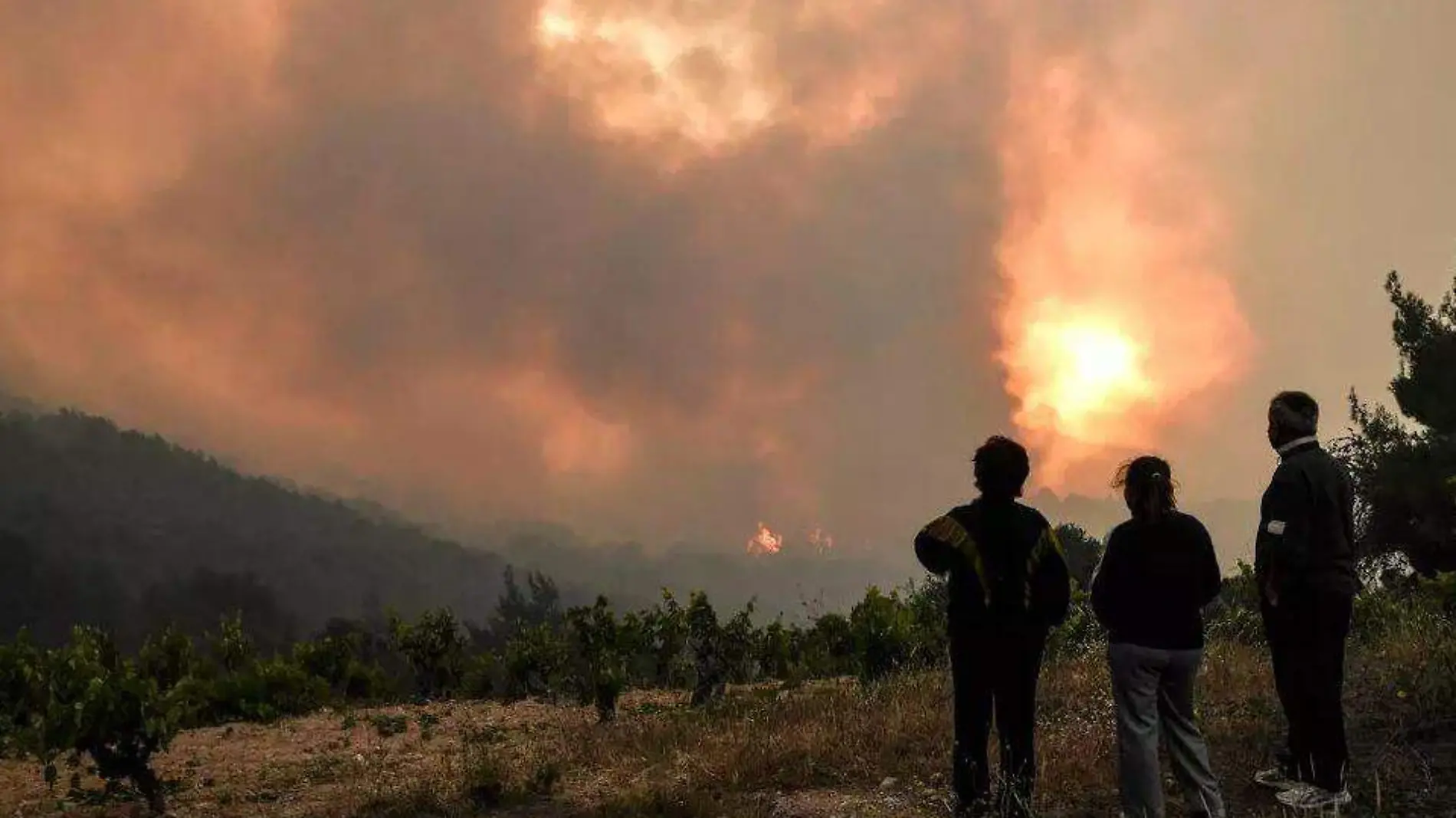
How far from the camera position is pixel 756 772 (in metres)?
7.62

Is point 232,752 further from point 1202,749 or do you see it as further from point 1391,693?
point 1391,693

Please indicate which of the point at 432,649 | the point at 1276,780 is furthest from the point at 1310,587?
the point at 432,649

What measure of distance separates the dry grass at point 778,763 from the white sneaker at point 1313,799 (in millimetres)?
185

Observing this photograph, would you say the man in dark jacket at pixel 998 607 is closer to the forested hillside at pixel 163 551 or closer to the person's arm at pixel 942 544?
the person's arm at pixel 942 544

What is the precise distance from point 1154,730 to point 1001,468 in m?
1.78

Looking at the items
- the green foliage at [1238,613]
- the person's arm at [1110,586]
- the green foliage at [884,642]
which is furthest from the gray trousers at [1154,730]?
the green foliage at [884,642]

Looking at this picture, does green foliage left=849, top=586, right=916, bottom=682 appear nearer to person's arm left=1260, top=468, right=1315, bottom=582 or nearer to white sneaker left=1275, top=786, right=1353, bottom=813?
white sneaker left=1275, top=786, right=1353, bottom=813

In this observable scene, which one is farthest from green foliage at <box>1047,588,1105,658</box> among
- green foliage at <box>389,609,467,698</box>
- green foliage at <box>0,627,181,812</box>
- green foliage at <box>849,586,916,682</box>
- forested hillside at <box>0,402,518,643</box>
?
forested hillside at <box>0,402,518,643</box>

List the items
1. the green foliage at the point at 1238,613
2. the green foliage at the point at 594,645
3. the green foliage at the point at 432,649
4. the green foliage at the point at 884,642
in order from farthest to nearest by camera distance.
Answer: the green foliage at the point at 432,649
the green foliage at the point at 594,645
the green foliage at the point at 884,642
the green foliage at the point at 1238,613

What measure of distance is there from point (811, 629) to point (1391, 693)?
13447 mm

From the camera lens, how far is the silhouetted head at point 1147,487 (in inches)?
212

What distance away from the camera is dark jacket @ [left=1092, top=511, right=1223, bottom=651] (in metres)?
5.34

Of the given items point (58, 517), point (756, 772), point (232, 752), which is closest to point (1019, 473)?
point (756, 772)

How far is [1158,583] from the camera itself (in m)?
5.32
